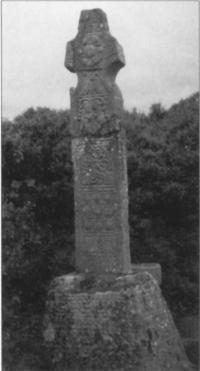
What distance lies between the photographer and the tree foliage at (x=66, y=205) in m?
10.4

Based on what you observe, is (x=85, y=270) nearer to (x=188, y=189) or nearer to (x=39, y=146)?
(x=39, y=146)

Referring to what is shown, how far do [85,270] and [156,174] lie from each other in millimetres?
5213

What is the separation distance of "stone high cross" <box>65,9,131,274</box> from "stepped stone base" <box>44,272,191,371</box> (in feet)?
1.04

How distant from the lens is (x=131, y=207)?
12258mm

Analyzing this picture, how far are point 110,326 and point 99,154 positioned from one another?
217cm

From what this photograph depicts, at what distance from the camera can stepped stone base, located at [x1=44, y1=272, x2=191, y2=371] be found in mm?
6980

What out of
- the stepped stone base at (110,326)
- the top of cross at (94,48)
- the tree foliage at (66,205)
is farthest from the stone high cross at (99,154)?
the tree foliage at (66,205)

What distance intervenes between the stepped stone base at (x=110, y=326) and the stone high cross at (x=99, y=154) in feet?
1.04

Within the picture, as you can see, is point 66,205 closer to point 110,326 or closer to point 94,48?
point 94,48

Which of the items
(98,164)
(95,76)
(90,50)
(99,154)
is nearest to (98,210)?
(98,164)

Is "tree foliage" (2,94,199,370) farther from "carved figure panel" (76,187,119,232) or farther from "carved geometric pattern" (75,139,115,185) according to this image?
"carved geometric pattern" (75,139,115,185)

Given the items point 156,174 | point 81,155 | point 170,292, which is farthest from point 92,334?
point 156,174

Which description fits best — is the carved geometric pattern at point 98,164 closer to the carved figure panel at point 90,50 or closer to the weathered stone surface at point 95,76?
the weathered stone surface at point 95,76

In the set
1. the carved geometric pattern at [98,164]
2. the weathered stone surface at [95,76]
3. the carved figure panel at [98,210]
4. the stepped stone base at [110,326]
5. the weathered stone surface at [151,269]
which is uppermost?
the weathered stone surface at [95,76]
